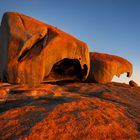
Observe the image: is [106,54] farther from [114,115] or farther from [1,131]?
[1,131]

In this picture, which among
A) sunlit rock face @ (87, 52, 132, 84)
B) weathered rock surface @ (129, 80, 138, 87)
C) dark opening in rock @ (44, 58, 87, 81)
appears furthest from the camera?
weathered rock surface @ (129, 80, 138, 87)

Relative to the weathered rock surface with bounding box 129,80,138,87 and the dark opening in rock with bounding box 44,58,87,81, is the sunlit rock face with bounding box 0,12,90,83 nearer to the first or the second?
the dark opening in rock with bounding box 44,58,87,81

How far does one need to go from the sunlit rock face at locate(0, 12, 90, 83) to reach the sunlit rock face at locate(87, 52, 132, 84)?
1.35 metres

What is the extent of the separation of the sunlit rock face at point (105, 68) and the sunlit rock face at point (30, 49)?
135cm

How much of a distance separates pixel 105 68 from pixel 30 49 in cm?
376

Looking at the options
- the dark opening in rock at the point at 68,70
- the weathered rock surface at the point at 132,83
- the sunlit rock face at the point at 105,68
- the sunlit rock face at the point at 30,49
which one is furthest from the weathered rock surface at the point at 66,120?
the weathered rock surface at the point at 132,83

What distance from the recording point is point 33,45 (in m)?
8.98


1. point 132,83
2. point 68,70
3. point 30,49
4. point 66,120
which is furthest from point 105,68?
point 66,120

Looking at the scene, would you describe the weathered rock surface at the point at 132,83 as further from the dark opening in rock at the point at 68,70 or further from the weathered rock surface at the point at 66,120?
the weathered rock surface at the point at 66,120

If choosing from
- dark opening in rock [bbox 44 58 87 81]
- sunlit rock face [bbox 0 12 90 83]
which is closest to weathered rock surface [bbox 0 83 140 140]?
sunlit rock face [bbox 0 12 90 83]

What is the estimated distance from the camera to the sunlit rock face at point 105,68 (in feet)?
36.5

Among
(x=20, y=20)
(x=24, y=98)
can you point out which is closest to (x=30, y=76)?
(x=20, y=20)

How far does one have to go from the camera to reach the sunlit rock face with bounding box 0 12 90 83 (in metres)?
8.49

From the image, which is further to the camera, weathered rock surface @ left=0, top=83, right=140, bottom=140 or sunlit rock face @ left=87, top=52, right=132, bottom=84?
sunlit rock face @ left=87, top=52, right=132, bottom=84
